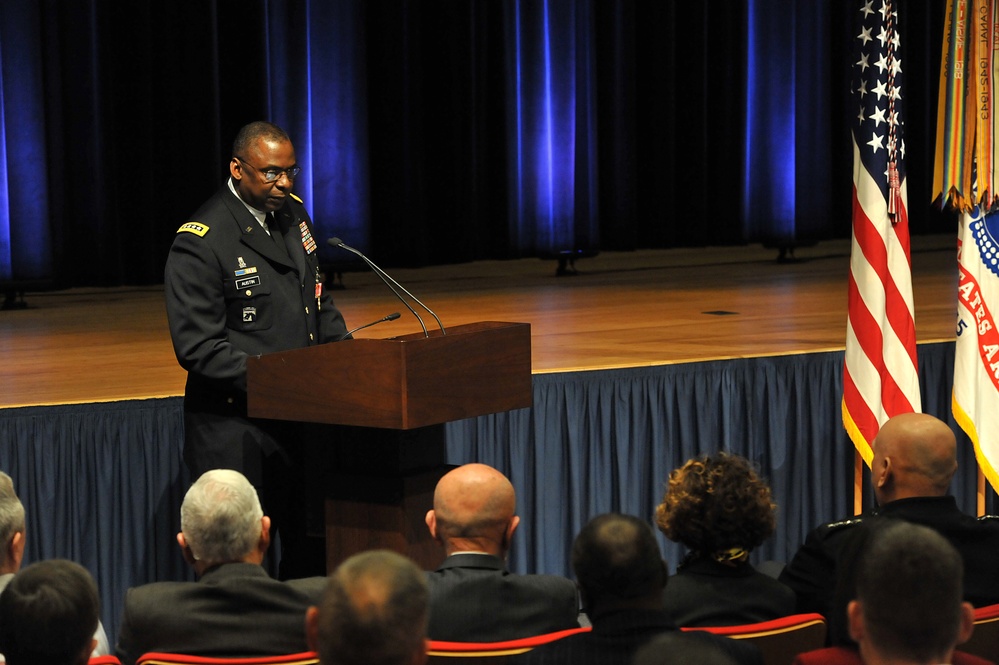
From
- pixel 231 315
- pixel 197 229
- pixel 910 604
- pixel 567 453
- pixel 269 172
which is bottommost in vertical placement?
pixel 567 453

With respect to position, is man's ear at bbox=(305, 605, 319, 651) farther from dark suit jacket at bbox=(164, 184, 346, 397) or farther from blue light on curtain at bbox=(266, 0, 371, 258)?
blue light on curtain at bbox=(266, 0, 371, 258)

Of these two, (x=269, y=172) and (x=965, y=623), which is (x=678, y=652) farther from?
(x=269, y=172)

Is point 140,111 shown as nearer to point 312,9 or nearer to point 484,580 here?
point 312,9

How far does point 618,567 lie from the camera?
2.16 m

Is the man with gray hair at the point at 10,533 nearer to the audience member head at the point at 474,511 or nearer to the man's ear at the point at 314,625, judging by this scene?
the audience member head at the point at 474,511

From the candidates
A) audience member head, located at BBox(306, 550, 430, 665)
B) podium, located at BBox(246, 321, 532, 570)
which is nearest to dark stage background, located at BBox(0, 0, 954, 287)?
podium, located at BBox(246, 321, 532, 570)

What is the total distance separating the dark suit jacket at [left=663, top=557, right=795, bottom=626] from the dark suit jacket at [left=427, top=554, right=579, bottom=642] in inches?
8.9

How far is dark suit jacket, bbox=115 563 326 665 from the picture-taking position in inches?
97.0

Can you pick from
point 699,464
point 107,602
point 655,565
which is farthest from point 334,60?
point 655,565

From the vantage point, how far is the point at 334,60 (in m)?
8.26

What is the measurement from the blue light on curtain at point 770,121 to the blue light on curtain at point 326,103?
2760 millimetres

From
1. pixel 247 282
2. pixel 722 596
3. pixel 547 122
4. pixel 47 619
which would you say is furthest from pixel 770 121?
pixel 47 619

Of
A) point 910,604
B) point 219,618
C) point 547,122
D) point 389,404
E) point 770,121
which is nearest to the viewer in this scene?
point 910,604

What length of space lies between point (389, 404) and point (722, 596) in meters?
1.06
